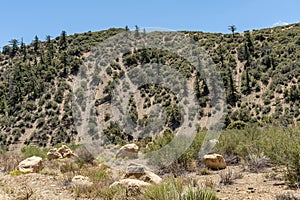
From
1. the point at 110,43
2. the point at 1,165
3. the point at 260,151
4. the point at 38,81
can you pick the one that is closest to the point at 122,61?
the point at 110,43

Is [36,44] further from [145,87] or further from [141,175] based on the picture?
[141,175]

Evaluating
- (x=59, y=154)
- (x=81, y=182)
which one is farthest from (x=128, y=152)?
(x=81, y=182)

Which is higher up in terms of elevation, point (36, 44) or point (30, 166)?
point (36, 44)

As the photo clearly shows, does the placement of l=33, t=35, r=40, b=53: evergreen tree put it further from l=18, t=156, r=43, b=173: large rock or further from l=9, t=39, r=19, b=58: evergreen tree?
l=18, t=156, r=43, b=173: large rock

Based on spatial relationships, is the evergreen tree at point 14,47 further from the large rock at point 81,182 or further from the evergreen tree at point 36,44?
the large rock at point 81,182

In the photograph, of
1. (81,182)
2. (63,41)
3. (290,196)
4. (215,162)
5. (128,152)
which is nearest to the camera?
(290,196)

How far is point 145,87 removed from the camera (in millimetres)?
42312

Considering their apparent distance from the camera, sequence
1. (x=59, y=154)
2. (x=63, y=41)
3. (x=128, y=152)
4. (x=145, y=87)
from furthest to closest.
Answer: (x=63, y=41), (x=145, y=87), (x=59, y=154), (x=128, y=152)

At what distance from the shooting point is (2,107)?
40781 millimetres

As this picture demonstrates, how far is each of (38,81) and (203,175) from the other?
39452 millimetres

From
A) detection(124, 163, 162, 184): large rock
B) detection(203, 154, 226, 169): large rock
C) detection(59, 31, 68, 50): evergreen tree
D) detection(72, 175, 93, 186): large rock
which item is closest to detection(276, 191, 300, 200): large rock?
detection(124, 163, 162, 184): large rock

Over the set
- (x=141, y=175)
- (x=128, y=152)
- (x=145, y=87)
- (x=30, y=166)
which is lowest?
(x=128, y=152)

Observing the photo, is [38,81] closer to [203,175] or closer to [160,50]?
[160,50]

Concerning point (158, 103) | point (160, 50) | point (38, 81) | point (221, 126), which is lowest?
point (221, 126)
